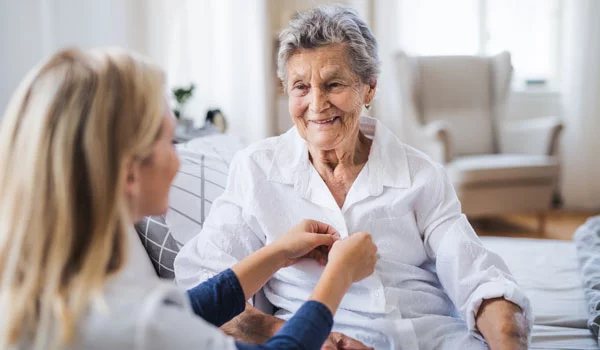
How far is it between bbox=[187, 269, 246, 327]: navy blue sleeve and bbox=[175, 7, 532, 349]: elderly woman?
0.50ft

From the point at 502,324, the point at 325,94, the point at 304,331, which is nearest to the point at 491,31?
the point at 325,94

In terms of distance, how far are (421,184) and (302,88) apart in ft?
1.20

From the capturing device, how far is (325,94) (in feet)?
4.43

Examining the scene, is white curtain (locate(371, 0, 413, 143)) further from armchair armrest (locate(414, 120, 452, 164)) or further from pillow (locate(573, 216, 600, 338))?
pillow (locate(573, 216, 600, 338))

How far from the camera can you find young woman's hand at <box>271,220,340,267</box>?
1.16 meters

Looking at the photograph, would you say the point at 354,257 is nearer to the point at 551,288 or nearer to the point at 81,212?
the point at 81,212

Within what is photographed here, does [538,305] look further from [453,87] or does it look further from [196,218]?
[453,87]

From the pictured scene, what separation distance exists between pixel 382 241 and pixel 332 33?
1.60 feet

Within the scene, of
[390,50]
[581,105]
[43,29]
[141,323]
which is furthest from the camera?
[390,50]

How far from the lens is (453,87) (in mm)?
4383

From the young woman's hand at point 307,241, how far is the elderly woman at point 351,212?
4cm

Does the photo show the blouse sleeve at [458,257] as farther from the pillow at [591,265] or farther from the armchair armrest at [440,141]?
the armchair armrest at [440,141]

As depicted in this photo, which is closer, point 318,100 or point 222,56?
point 318,100

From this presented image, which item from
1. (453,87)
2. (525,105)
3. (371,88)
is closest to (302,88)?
(371,88)
